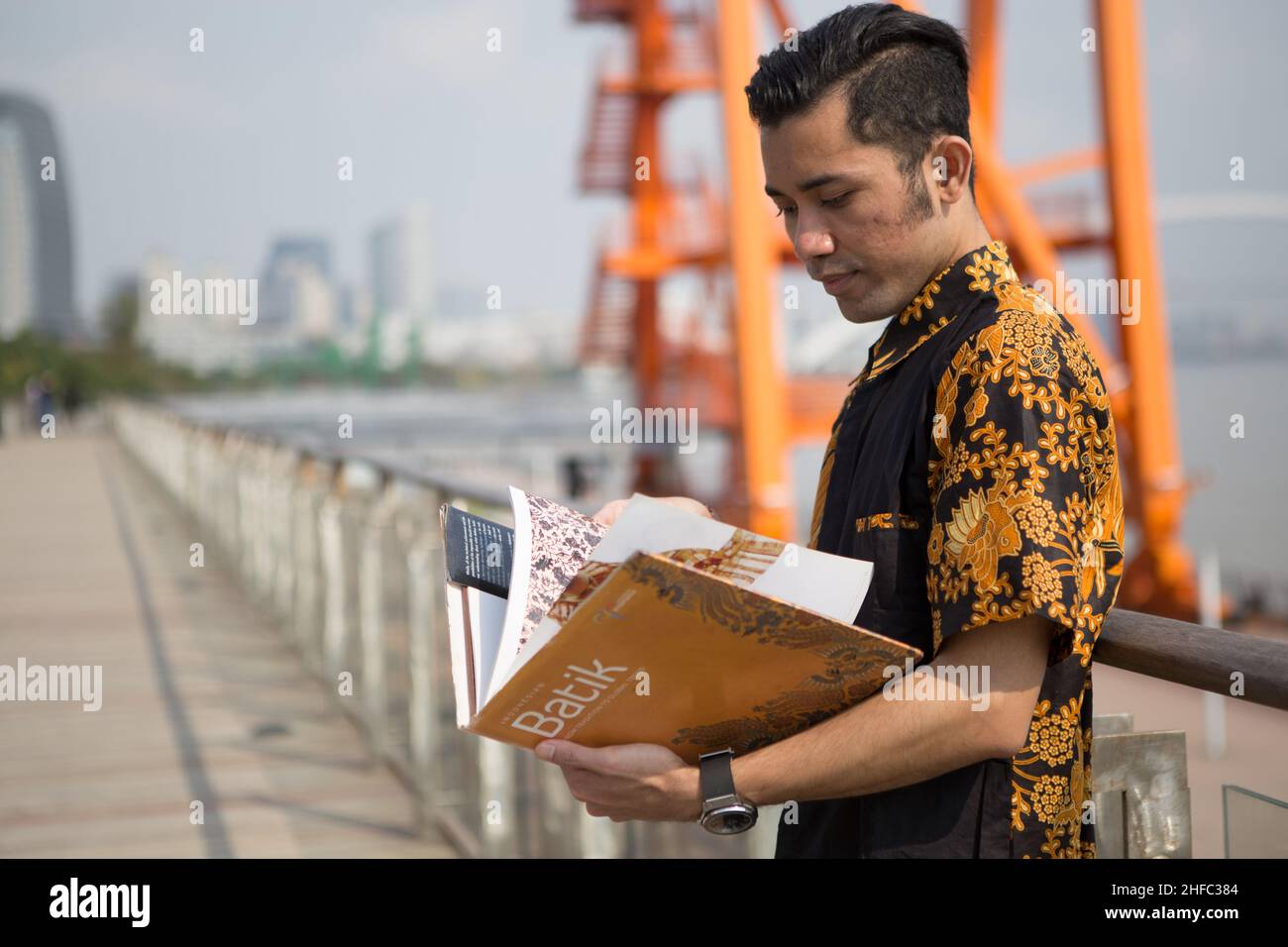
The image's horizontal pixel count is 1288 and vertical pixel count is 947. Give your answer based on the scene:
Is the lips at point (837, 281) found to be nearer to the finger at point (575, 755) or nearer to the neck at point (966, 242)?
the neck at point (966, 242)

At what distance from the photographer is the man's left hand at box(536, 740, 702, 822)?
1.32 m

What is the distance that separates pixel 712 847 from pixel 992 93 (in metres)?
11.3

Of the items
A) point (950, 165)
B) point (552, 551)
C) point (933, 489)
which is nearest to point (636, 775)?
point (552, 551)

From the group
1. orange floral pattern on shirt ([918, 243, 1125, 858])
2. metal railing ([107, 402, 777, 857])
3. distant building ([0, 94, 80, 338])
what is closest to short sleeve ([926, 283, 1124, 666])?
orange floral pattern on shirt ([918, 243, 1125, 858])

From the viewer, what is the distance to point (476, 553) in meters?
1.47

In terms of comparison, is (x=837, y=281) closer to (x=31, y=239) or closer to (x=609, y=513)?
(x=609, y=513)

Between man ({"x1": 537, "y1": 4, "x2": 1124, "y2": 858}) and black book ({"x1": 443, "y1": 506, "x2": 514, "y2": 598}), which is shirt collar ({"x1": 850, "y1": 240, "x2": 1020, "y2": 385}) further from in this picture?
A: black book ({"x1": 443, "y1": 506, "x2": 514, "y2": 598})

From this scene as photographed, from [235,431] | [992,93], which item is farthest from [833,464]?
[992,93]

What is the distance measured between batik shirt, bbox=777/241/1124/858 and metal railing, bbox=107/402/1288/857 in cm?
12

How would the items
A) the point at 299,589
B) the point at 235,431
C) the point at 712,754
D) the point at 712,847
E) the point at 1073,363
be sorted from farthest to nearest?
the point at 235,431 → the point at 299,589 → the point at 712,847 → the point at 712,754 → the point at 1073,363

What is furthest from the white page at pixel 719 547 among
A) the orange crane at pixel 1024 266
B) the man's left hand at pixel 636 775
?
the orange crane at pixel 1024 266

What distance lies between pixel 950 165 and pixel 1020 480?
1.26 ft
